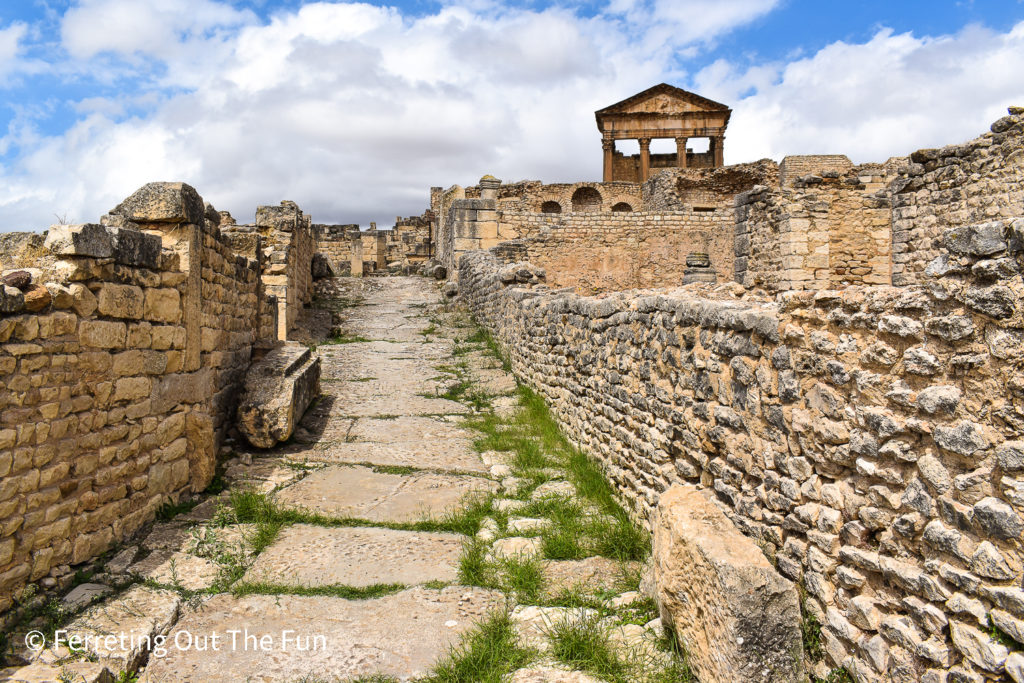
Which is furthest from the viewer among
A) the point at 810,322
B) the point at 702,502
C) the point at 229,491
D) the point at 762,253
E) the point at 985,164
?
the point at 762,253

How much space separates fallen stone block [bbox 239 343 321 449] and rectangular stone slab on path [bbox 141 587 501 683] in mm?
2349

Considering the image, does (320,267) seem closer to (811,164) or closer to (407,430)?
(407,430)

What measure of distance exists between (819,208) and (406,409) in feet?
23.0

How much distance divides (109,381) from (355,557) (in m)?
1.91

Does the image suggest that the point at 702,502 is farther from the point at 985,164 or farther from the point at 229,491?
the point at 985,164

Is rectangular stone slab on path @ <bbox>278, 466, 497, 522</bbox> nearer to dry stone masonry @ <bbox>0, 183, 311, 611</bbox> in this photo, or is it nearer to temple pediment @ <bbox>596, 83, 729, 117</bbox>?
dry stone masonry @ <bbox>0, 183, 311, 611</bbox>

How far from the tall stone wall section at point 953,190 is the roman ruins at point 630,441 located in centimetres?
3

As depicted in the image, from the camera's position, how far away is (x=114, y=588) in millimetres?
3443

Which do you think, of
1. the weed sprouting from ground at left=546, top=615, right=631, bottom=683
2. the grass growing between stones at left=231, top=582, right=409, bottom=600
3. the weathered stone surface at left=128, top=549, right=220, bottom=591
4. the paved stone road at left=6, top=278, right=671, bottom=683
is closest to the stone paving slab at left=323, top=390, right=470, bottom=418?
the paved stone road at left=6, top=278, right=671, bottom=683

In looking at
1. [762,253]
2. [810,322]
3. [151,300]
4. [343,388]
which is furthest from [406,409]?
[762,253]

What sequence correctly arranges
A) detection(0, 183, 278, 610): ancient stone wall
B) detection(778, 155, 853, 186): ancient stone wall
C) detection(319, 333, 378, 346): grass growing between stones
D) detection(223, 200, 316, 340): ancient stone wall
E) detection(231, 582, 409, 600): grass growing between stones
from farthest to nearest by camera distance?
detection(778, 155, 853, 186): ancient stone wall < detection(319, 333, 378, 346): grass growing between stones < detection(223, 200, 316, 340): ancient stone wall < detection(231, 582, 409, 600): grass growing between stones < detection(0, 183, 278, 610): ancient stone wall

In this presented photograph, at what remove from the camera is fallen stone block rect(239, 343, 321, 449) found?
5.64m

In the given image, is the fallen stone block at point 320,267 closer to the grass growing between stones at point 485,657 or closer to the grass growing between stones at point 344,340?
the grass growing between stones at point 344,340

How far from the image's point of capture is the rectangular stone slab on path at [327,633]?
9.43 ft
